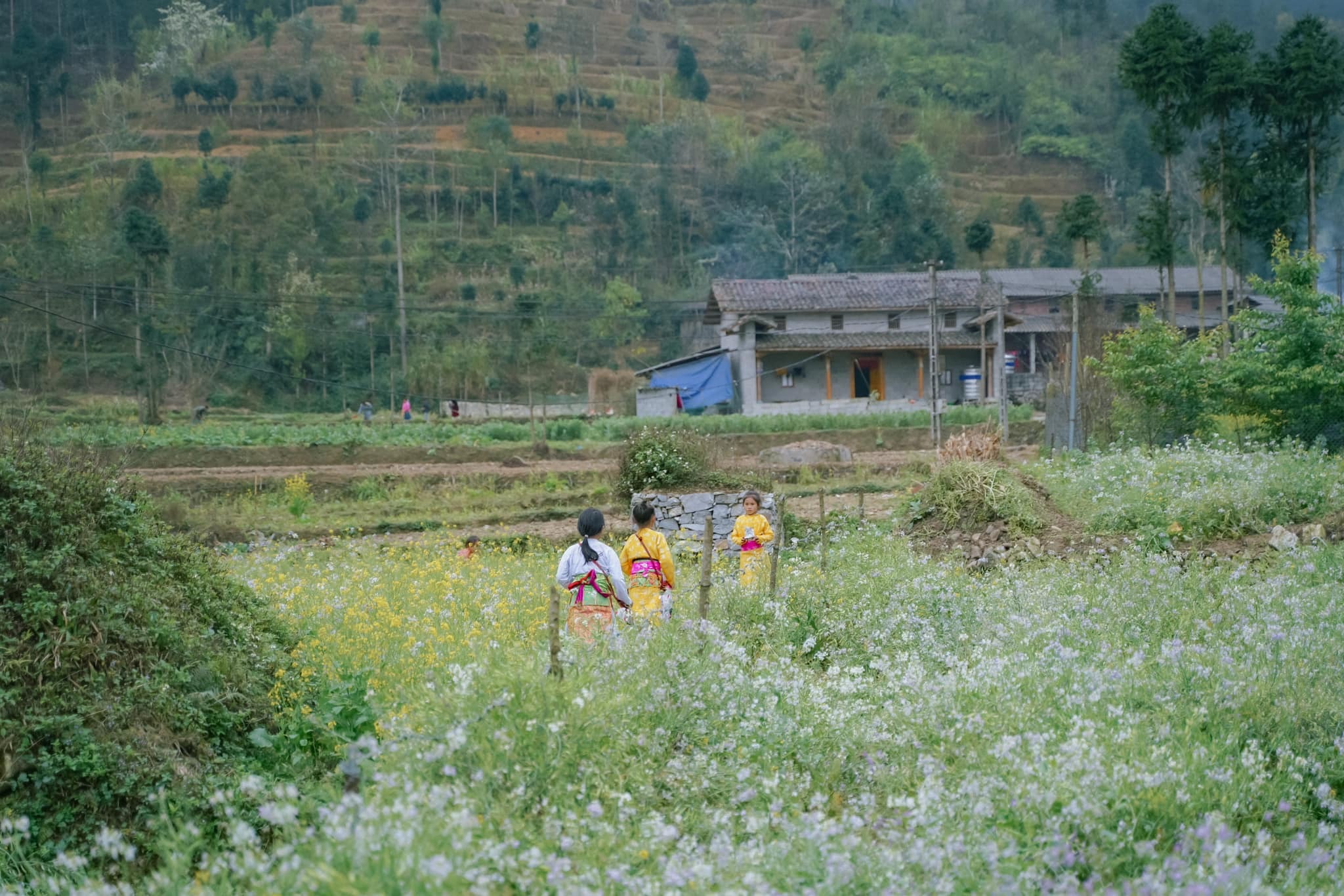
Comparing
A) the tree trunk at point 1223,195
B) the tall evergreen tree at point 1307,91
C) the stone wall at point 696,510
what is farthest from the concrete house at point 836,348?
the stone wall at point 696,510

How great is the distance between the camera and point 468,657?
262 inches

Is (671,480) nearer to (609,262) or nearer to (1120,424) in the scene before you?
(1120,424)

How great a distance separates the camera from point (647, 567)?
8.10m

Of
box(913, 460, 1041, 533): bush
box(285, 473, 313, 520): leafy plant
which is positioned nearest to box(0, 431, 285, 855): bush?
box(913, 460, 1041, 533): bush

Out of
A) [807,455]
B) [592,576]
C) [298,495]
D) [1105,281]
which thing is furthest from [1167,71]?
[592,576]

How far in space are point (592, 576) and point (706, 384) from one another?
126 ft

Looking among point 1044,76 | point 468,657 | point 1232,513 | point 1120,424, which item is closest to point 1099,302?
point 1120,424

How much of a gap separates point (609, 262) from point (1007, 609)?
2483 inches

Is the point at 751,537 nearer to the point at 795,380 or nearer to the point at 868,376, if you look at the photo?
the point at 795,380

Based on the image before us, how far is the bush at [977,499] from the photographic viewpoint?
44.6 feet

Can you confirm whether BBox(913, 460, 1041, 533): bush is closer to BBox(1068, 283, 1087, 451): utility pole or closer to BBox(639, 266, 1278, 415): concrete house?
BBox(1068, 283, 1087, 451): utility pole

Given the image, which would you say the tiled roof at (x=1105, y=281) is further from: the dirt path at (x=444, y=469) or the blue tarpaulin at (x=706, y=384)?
the dirt path at (x=444, y=469)

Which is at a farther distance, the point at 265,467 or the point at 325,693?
the point at 265,467

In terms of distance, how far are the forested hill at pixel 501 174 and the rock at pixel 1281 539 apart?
91.3 ft
